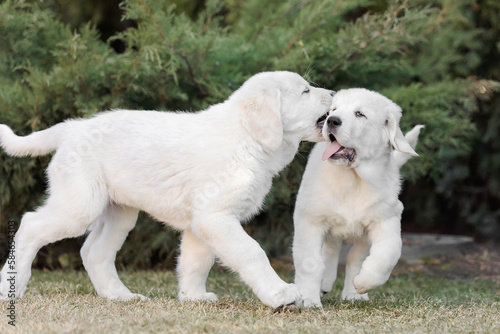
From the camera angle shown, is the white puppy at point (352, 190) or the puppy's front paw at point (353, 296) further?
the puppy's front paw at point (353, 296)

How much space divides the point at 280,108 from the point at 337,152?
446 millimetres

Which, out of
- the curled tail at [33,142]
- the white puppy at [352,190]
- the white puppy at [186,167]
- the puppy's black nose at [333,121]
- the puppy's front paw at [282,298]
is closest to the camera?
the puppy's front paw at [282,298]

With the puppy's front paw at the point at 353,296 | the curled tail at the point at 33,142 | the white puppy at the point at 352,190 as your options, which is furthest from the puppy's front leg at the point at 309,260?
the curled tail at the point at 33,142

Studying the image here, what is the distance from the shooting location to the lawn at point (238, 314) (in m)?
3.25

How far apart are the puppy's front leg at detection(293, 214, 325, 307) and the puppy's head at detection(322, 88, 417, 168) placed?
17.9 inches

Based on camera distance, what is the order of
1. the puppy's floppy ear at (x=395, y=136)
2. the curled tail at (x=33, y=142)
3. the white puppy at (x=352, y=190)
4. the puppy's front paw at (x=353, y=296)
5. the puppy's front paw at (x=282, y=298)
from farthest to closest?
1. the puppy's front paw at (x=353, y=296)
2. the curled tail at (x=33, y=142)
3. the puppy's floppy ear at (x=395, y=136)
4. the white puppy at (x=352, y=190)
5. the puppy's front paw at (x=282, y=298)

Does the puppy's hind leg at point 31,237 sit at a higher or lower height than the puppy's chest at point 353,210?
lower

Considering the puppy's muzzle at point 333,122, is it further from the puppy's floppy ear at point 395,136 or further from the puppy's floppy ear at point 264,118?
the puppy's floppy ear at point 395,136

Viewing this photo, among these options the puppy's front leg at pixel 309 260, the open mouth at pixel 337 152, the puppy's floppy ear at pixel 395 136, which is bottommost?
the puppy's front leg at pixel 309 260

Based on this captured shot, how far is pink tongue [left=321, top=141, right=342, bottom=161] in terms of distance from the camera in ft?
13.3

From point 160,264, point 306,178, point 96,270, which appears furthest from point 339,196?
point 160,264

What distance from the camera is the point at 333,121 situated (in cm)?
395

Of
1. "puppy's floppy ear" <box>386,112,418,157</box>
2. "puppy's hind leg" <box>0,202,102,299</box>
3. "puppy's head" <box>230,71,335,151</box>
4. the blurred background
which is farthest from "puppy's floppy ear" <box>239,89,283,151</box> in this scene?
the blurred background

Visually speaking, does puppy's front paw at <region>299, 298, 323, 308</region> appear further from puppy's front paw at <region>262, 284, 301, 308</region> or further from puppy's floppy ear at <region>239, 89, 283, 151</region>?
puppy's floppy ear at <region>239, 89, 283, 151</region>
